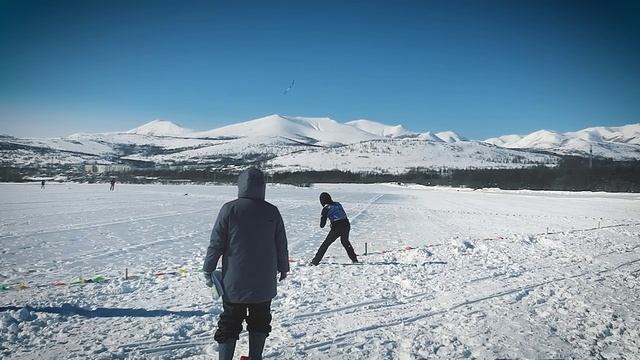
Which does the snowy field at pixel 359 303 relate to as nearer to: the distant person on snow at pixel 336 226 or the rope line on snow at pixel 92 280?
the rope line on snow at pixel 92 280

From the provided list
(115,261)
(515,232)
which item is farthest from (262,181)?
(515,232)

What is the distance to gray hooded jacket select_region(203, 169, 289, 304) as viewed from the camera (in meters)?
3.73

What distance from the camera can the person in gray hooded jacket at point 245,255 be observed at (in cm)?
374

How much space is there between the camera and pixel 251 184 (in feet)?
12.4

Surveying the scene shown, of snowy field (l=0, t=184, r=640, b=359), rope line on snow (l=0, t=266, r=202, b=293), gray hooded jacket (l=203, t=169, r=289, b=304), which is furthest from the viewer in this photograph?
rope line on snow (l=0, t=266, r=202, b=293)

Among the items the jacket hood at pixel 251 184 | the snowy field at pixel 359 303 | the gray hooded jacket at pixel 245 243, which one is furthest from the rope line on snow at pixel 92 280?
the jacket hood at pixel 251 184

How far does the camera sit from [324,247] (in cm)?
927

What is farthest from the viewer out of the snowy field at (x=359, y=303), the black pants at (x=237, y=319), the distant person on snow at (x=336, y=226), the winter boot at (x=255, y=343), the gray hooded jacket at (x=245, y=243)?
the distant person on snow at (x=336, y=226)

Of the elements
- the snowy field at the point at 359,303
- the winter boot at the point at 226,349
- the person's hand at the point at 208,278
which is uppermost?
the person's hand at the point at 208,278

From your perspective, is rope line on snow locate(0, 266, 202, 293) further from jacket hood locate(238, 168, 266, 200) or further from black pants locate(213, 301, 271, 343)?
jacket hood locate(238, 168, 266, 200)

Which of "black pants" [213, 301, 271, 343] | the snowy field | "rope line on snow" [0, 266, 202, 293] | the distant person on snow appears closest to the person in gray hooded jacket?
"black pants" [213, 301, 271, 343]

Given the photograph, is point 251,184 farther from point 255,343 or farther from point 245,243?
point 255,343

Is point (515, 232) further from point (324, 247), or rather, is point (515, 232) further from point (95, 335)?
point (95, 335)

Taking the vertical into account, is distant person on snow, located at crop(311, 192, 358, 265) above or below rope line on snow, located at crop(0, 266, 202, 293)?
above
